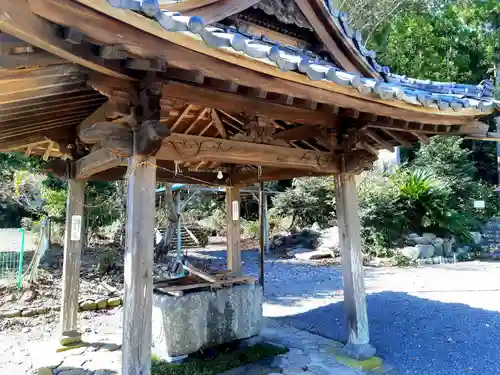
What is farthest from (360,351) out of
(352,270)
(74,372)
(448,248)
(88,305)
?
(448,248)

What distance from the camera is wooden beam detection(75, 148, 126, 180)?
137 inches

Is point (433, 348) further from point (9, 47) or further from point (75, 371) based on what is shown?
point (9, 47)

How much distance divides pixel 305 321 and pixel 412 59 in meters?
19.1

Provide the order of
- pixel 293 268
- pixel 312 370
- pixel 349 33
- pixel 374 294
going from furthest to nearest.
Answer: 1. pixel 293 268
2. pixel 374 294
3. pixel 349 33
4. pixel 312 370

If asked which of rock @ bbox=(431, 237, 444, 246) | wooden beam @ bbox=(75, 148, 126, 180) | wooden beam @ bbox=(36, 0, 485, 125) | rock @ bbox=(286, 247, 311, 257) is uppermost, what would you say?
wooden beam @ bbox=(36, 0, 485, 125)

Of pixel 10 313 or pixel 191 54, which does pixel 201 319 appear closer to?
pixel 191 54

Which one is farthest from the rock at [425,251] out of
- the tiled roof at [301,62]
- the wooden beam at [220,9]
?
the wooden beam at [220,9]

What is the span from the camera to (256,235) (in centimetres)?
1892

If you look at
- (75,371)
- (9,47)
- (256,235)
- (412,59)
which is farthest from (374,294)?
(412,59)

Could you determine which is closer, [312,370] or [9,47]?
[9,47]

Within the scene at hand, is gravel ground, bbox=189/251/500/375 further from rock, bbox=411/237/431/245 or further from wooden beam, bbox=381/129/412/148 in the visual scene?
wooden beam, bbox=381/129/412/148

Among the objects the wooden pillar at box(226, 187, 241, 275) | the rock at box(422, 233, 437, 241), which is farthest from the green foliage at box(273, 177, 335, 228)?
the wooden pillar at box(226, 187, 241, 275)

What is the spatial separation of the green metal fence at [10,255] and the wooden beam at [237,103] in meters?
6.88

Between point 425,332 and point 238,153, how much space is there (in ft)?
13.7
